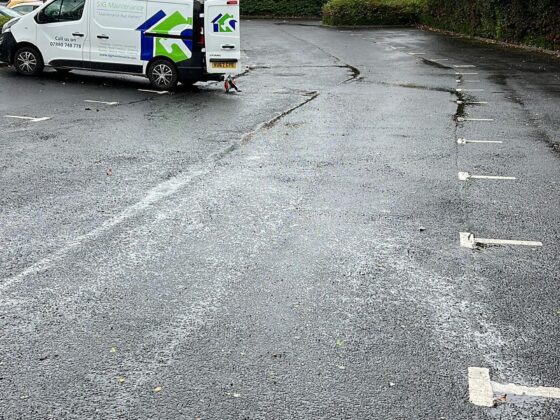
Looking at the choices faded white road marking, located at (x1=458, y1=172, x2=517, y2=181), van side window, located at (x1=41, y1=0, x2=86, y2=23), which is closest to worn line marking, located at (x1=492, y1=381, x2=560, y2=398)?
faded white road marking, located at (x1=458, y1=172, x2=517, y2=181)

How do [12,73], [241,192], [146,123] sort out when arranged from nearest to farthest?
[241,192], [146,123], [12,73]

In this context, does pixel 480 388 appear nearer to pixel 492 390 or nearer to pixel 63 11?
pixel 492 390

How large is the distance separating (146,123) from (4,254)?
22.3 ft

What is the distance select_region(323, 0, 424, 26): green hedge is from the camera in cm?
4447

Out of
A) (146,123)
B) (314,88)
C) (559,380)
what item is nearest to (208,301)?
(559,380)

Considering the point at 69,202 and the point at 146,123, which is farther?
the point at 146,123

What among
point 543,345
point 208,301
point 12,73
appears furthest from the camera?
point 12,73

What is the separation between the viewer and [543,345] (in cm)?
506

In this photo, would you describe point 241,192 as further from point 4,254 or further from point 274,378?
point 274,378

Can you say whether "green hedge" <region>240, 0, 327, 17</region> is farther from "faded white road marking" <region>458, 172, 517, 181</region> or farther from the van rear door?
"faded white road marking" <region>458, 172, 517, 181</region>

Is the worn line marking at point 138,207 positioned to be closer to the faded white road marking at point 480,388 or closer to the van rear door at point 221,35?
the faded white road marking at point 480,388

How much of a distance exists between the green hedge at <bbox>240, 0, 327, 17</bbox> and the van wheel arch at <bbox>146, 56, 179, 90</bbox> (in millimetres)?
37869

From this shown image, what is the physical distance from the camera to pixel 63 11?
17406mm

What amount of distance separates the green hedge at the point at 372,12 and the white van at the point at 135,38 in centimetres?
2884
